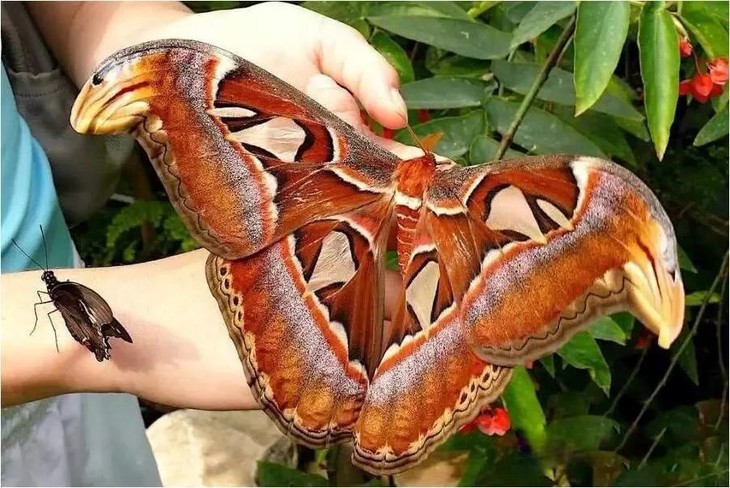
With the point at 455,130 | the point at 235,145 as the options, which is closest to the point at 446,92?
the point at 455,130

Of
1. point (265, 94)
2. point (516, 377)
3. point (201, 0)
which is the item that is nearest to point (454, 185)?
point (265, 94)

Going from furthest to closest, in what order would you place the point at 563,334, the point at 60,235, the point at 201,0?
the point at 201,0
the point at 60,235
the point at 563,334

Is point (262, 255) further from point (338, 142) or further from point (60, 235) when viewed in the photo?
point (60, 235)

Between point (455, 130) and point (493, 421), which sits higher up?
point (455, 130)

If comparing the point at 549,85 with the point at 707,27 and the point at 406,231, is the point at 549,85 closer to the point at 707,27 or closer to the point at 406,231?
the point at 707,27

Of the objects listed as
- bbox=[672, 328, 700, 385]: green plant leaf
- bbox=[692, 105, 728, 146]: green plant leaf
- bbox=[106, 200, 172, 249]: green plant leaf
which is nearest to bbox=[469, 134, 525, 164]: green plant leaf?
bbox=[692, 105, 728, 146]: green plant leaf

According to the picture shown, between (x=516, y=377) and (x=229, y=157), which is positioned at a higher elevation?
(x=229, y=157)

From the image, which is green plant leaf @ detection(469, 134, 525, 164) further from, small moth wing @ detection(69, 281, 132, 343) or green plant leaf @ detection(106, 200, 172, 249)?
green plant leaf @ detection(106, 200, 172, 249)

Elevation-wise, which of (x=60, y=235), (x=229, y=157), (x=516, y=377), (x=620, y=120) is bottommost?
(x=516, y=377)
